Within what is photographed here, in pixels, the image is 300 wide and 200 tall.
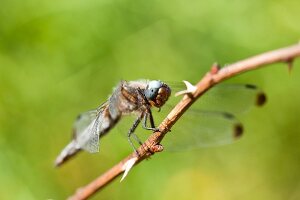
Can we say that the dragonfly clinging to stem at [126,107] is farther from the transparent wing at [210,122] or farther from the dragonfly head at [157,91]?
the transparent wing at [210,122]

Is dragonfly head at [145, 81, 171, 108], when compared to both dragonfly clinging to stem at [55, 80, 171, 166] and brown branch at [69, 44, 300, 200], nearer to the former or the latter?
dragonfly clinging to stem at [55, 80, 171, 166]

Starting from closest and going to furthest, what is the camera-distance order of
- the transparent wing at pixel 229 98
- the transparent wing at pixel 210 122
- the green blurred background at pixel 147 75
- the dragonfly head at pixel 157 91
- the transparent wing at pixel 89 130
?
the dragonfly head at pixel 157 91, the transparent wing at pixel 89 130, the transparent wing at pixel 229 98, the transparent wing at pixel 210 122, the green blurred background at pixel 147 75

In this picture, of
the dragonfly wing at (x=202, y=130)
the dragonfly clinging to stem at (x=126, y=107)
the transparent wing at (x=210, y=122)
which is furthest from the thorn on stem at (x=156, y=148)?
the dragonfly wing at (x=202, y=130)

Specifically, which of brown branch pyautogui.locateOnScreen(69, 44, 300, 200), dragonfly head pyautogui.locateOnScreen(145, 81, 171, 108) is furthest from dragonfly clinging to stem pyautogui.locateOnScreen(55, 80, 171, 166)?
brown branch pyautogui.locateOnScreen(69, 44, 300, 200)

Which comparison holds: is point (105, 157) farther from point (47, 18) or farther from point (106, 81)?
point (47, 18)

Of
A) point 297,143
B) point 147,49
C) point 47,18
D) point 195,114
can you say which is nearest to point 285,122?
point 297,143

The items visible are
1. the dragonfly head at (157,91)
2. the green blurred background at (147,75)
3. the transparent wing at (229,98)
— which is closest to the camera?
the dragonfly head at (157,91)
